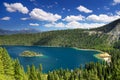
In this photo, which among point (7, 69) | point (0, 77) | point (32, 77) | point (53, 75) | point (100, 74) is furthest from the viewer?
point (100, 74)

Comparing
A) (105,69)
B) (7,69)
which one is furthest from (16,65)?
(105,69)

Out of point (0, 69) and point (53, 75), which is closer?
point (0, 69)

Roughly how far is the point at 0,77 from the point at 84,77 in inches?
3663

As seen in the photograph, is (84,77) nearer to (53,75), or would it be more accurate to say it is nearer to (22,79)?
(53,75)

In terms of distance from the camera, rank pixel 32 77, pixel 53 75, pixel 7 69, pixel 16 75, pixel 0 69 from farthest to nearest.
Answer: pixel 53 75 < pixel 32 77 < pixel 16 75 < pixel 7 69 < pixel 0 69

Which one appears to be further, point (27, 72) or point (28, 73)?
point (27, 72)

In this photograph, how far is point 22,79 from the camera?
70.5 meters

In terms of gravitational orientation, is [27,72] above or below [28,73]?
below

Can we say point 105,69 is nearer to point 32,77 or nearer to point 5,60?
point 32,77

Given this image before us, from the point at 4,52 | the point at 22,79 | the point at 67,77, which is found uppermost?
the point at 4,52

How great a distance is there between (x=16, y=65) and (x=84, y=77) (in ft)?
234

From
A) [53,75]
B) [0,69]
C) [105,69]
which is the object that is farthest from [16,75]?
[105,69]

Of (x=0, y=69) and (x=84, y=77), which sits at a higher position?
(x=0, y=69)

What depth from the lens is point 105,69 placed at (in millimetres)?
148625
